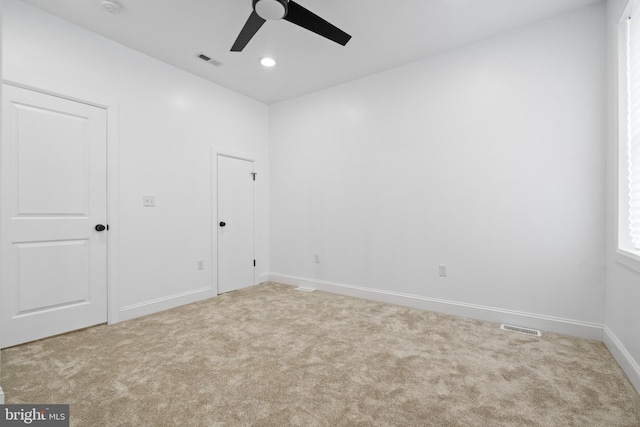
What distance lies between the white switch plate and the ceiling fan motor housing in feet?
7.38

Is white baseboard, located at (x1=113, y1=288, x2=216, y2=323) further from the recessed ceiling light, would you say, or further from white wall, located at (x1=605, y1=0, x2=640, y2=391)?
white wall, located at (x1=605, y1=0, x2=640, y2=391)

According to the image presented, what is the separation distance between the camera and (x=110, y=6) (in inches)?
97.6

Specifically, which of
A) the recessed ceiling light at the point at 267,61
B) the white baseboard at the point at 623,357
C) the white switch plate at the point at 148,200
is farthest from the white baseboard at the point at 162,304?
the white baseboard at the point at 623,357

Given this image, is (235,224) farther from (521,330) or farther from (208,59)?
(521,330)

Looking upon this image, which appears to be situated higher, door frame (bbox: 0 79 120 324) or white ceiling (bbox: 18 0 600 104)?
white ceiling (bbox: 18 0 600 104)

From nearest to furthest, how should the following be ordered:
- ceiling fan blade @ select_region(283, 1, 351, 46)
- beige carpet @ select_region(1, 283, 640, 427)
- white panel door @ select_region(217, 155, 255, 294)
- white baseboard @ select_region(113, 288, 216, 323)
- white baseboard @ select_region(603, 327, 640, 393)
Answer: beige carpet @ select_region(1, 283, 640, 427), white baseboard @ select_region(603, 327, 640, 393), ceiling fan blade @ select_region(283, 1, 351, 46), white baseboard @ select_region(113, 288, 216, 323), white panel door @ select_region(217, 155, 255, 294)

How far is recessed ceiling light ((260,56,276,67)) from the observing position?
11.0 ft

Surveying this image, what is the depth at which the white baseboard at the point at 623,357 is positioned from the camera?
1.84 meters

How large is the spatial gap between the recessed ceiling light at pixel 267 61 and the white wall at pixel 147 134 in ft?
3.06

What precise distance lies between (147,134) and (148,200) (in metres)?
0.73

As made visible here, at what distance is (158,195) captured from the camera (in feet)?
11.0

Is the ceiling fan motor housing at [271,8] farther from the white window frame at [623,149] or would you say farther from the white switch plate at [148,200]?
the white window frame at [623,149]

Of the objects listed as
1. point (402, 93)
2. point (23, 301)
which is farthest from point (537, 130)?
point (23, 301)

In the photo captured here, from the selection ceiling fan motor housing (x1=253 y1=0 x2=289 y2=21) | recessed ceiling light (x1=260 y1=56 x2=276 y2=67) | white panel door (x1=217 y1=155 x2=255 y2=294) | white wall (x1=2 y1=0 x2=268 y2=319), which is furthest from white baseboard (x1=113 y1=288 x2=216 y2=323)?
ceiling fan motor housing (x1=253 y1=0 x2=289 y2=21)
